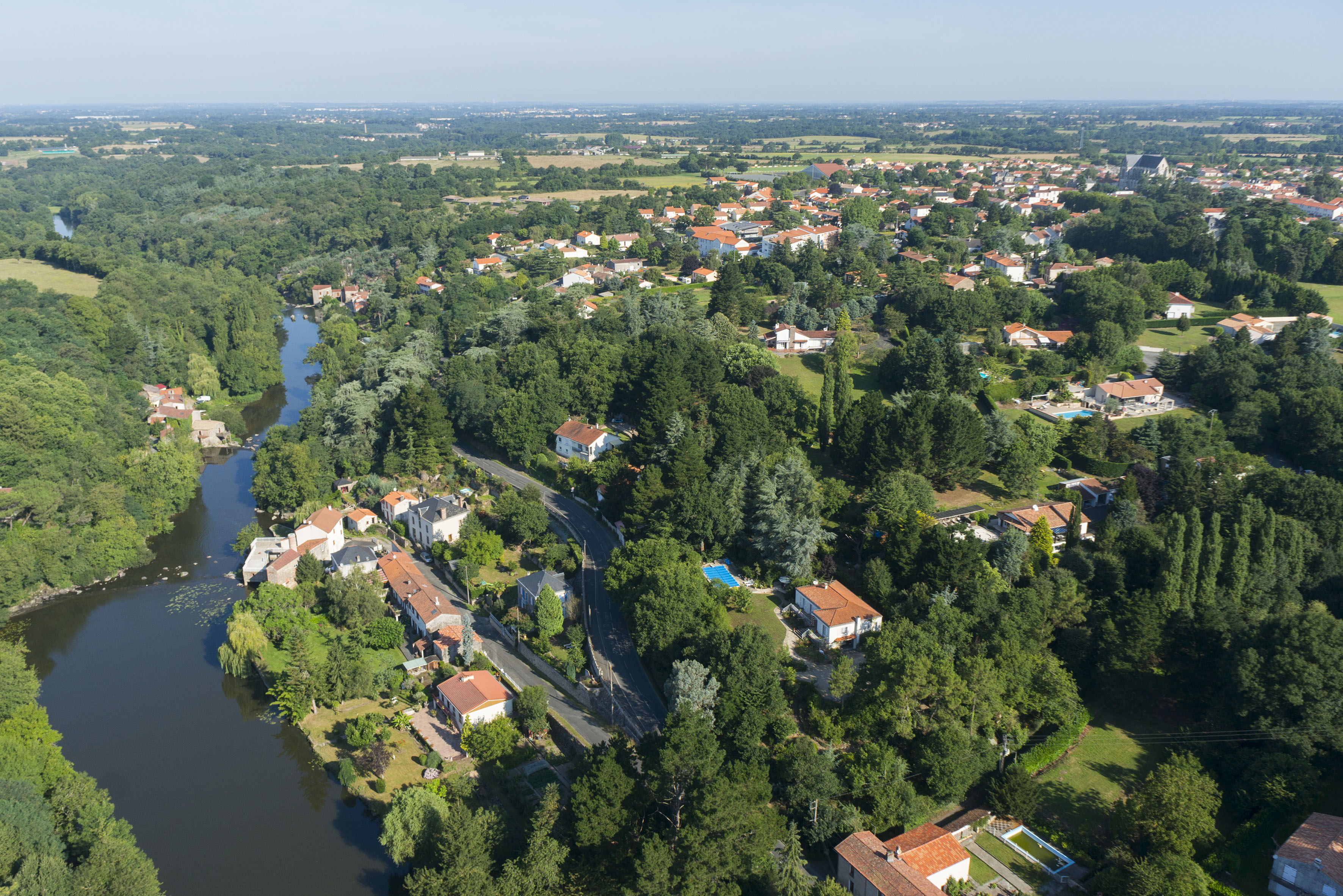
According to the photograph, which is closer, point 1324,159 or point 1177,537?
point 1177,537

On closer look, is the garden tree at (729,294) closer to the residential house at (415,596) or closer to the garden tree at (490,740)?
the residential house at (415,596)

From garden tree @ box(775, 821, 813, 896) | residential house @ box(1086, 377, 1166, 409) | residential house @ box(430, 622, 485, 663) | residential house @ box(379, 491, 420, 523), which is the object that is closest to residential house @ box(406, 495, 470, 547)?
residential house @ box(379, 491, 420, 523)

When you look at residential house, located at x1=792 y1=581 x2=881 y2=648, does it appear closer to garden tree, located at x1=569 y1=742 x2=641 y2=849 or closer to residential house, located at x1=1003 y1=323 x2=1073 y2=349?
garden tree, located at x1=569 y1=742 x2=641 y2=849

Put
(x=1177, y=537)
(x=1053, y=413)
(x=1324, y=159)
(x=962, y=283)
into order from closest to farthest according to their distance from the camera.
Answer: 1. (x=1177, y=537)
2. (x=1053, y=413)
3. (x=962, y=283)
4. (x=1324, y=159)

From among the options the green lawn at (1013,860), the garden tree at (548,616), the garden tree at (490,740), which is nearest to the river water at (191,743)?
the garden tree at (490,740)

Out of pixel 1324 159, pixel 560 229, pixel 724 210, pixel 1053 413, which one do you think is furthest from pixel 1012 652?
pixel 1324 159

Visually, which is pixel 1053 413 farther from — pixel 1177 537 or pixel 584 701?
pixel 584 701

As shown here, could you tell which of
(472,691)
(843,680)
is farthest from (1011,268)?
(472,691)

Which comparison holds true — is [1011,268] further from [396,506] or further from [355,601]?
[355,601]
